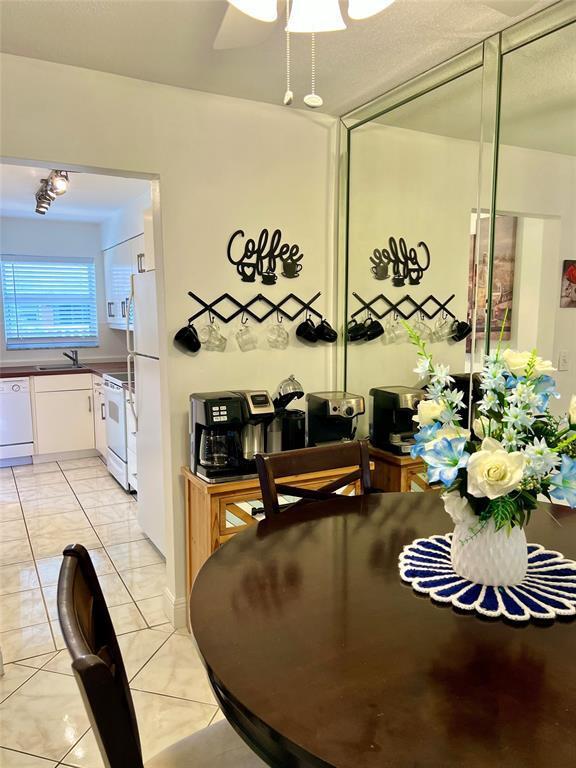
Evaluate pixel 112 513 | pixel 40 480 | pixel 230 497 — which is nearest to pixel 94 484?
pixel 40 480

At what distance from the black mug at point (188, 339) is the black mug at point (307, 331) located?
23.3 inches

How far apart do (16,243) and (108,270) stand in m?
0.95

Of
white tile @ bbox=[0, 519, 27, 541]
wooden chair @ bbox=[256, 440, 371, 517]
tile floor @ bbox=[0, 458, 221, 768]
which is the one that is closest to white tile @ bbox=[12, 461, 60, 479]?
tile floor @ bbox=[0, 458, 221, 768]

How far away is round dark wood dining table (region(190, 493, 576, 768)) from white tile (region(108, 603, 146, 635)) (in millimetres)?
1595

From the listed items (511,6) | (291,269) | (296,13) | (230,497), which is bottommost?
(230,497)

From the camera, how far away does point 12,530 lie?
3805 millimetres

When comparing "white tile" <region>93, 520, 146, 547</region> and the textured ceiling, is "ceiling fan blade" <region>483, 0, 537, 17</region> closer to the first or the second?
the textured ceiling

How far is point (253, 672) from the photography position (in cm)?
92

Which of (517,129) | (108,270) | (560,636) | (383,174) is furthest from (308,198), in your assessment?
(108,270)

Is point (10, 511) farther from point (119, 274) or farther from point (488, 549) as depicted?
point (488, 549)

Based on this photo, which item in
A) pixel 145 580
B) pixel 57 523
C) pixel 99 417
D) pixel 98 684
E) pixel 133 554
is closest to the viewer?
pixel 98 684

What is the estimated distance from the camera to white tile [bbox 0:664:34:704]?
2.21 metres

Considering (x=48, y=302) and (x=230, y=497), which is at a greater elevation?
(x=48, y=302)

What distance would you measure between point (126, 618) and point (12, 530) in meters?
1.54
